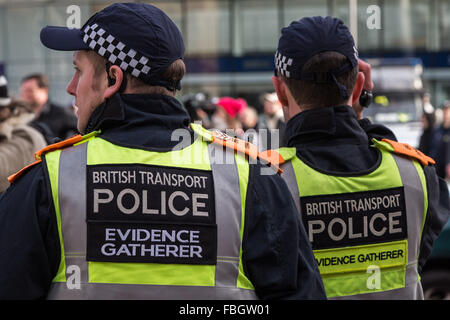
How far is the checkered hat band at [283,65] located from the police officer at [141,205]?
2.58ft

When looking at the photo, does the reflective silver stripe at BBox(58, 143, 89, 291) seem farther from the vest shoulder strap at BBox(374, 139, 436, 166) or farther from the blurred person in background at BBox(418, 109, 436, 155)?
the blurred person in background at BBox(418, 109, 436, 155)

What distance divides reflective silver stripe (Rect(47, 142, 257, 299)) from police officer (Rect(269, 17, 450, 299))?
649 millimetres

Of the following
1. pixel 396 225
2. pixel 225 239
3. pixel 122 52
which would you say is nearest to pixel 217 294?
pixel 225 239

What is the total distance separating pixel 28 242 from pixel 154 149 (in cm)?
43

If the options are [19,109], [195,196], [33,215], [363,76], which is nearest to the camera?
[33,215]

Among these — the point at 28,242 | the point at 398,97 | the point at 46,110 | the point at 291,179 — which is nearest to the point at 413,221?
the point at 291,179

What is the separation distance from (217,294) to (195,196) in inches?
10.9

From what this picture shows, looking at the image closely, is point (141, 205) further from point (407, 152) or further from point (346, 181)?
point (407, 152)

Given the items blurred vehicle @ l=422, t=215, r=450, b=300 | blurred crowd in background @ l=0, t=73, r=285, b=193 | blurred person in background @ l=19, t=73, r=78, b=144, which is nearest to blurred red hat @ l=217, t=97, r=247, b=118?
blurred crowd in background @ l=0, t=73, r=285, b=193

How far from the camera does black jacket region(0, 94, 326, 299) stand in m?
1.77

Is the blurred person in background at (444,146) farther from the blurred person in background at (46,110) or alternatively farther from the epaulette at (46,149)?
the epaulette at (46,149)

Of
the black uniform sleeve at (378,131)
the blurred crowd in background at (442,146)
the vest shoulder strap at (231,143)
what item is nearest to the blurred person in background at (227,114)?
the blurred crowd in background at (442,146)

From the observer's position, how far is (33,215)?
1.77m
